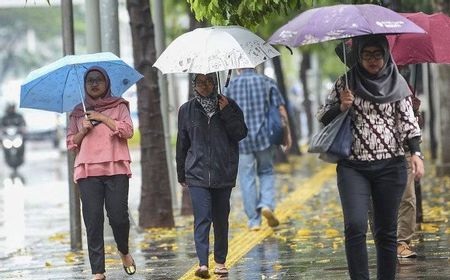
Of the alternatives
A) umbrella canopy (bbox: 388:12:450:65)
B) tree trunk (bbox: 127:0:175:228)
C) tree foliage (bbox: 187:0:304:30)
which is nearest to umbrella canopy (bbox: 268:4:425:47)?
tree foliage (bbox: 187:0:304:30)

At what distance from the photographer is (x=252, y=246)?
12742mm

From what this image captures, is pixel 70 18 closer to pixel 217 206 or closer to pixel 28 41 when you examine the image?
pixel 217 206

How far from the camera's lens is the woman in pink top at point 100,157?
32.9ft

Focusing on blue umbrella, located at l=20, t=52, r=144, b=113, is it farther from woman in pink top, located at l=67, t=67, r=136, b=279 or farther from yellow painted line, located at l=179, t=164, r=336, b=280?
yellow painted line, located at l=179, t=164, r=336, b=280

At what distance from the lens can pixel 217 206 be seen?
1063 cm

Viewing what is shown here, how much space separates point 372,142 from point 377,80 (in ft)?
1.34

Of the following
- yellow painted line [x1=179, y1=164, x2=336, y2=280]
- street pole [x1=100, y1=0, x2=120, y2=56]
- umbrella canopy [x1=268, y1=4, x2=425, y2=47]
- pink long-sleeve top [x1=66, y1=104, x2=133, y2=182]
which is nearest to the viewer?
umbrella canopy [x1=268, y1=4, x2=425, y2=47]

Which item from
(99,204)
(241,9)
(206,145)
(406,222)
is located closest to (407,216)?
(406,222)

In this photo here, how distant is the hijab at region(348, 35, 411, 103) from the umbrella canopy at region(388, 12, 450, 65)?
1711mm

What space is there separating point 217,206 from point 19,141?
887 inches

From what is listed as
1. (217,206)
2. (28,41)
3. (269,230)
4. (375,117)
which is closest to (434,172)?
(269,230)

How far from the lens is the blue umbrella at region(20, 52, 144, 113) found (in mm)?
10336

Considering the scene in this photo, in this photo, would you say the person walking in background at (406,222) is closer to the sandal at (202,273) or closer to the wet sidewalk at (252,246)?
the wet sidewalk at (252,246)

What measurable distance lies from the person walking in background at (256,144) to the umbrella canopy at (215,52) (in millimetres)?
3825
